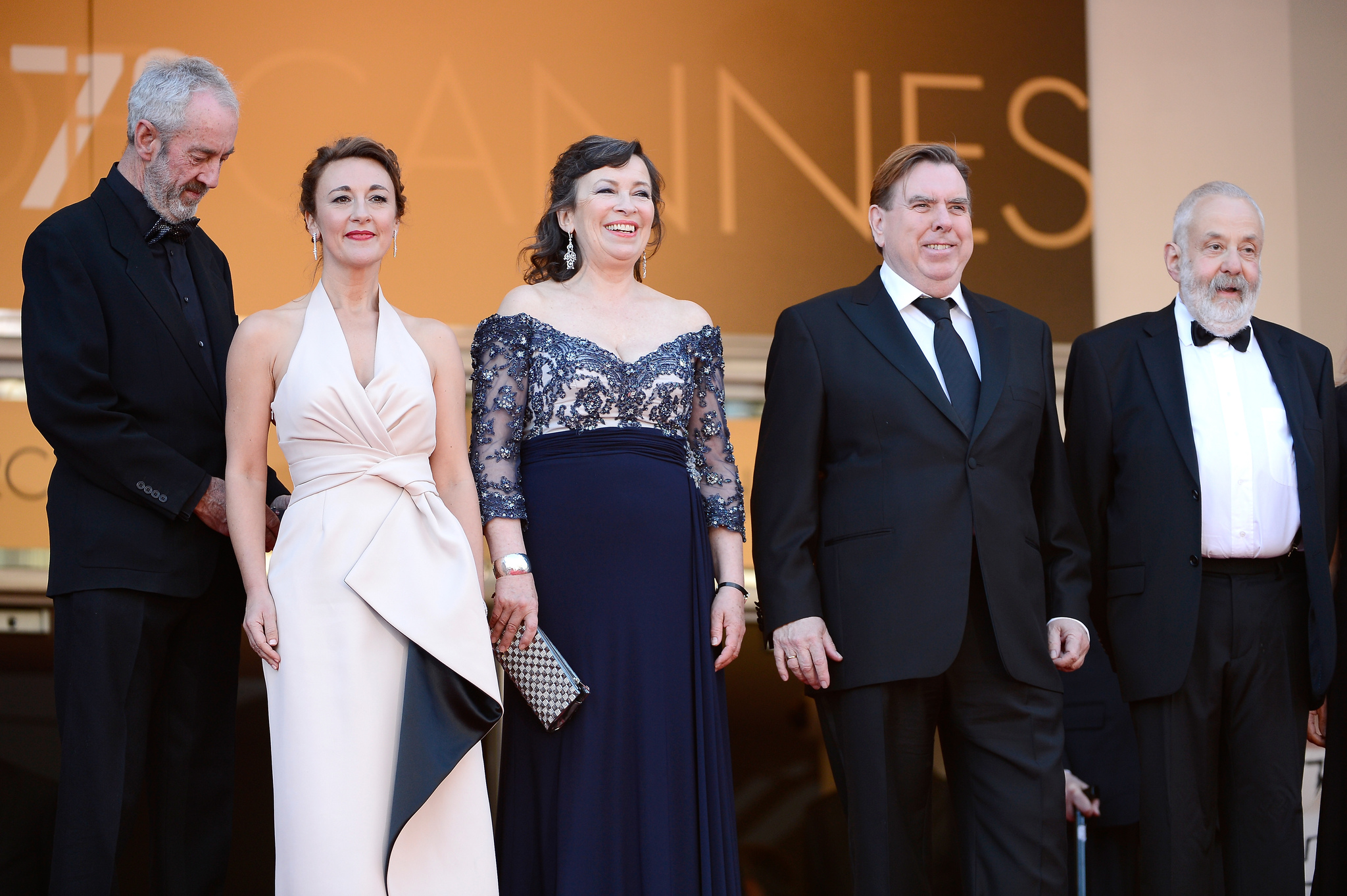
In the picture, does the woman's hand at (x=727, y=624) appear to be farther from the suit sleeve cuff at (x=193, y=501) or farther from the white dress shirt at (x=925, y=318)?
the suit sleeve cuff at (x=193, y=501)

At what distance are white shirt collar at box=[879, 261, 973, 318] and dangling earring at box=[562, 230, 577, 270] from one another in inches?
26.5

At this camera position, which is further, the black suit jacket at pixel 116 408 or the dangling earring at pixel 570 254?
the dangling earring at pixel 570 254

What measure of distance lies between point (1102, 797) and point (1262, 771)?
20.8 inches

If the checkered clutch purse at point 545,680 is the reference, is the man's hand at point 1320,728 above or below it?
below

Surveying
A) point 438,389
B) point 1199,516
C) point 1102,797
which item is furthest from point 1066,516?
point 438,389

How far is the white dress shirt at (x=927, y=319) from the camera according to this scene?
9.57ft

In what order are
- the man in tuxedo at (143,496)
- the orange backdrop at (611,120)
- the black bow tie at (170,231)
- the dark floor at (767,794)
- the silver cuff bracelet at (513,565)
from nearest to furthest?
the man in tuxedo at (143,496) < the silver cuff bracelet at (513,565) < the black bow tie at (170,231) < the dark floor at (767,794) < the orange backdrop at (611,120)

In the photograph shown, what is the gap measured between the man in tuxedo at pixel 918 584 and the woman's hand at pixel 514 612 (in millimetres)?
485

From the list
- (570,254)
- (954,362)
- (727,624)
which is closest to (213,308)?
(570,254)

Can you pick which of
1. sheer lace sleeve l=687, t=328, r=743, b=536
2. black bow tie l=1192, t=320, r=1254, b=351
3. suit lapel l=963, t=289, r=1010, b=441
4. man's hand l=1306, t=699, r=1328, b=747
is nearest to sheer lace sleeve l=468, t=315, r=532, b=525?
sheer lace sleeve l=687, t=328, r=743, b=536

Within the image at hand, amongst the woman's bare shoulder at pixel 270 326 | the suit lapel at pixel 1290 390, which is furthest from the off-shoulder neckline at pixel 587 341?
the suit lapel at pixel 1290 390

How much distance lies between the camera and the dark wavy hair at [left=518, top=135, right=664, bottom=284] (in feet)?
9.77

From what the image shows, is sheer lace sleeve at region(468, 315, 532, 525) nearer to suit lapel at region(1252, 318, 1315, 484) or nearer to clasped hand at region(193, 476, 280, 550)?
clasped hand at region(193, 476, 280, 550)

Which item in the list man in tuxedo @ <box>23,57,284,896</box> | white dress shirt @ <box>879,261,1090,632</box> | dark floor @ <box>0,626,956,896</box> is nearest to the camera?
man in tuxedo @ <box>23,57,284,896</box>
